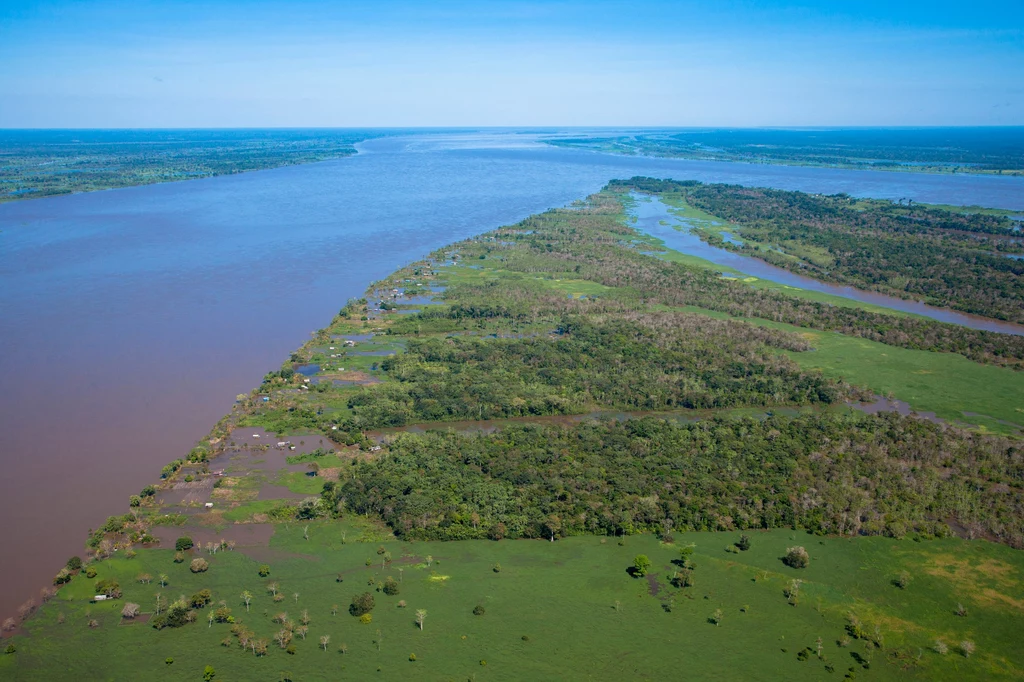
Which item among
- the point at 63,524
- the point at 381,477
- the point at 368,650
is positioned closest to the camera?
the point at 368,650

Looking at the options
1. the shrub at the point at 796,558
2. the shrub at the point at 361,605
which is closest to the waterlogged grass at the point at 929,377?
the shrub at the point at 796,558

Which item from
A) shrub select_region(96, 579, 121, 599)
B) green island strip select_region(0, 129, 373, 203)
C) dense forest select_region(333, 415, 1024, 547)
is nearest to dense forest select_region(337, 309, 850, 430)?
dense forest select_region(333, 415, 1024, 547)

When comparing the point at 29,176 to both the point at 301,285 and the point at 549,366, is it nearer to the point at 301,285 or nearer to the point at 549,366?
the point at 301,285

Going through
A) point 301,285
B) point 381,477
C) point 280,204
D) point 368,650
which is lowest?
point 368,650

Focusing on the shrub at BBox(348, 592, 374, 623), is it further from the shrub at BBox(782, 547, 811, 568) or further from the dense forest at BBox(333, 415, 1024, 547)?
the shrub at BBox(782, 547, 811, 568)

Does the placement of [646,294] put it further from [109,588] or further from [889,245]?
[109,588]

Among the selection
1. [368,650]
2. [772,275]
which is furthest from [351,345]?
[772,275]

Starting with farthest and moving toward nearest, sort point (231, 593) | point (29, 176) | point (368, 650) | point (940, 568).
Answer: point (29, 176) < point (940, 568) < point (231, 593) < point (368, 650)
